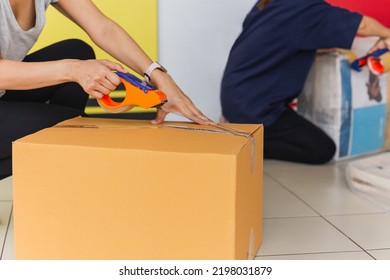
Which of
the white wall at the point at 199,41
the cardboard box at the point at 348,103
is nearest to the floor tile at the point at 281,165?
the cardboard box at the point at 348,103

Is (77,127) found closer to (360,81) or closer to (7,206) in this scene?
(7,206)

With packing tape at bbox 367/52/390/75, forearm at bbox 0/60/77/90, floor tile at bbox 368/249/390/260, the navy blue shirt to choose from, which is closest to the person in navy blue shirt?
the navy blue shirt

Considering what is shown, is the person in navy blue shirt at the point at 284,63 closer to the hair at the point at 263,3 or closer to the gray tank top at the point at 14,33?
the hair at the point at 263,3

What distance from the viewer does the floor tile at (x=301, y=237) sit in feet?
4.36

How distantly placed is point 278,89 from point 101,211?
3.84 feet

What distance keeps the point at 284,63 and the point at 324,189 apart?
0.51 m

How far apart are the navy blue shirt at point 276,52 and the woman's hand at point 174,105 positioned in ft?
2.49

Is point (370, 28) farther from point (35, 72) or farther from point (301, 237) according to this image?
point (35, 72)

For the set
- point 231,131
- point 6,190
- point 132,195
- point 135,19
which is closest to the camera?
point 132,195

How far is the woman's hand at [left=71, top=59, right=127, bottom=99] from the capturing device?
119cm

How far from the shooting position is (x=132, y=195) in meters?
1.09

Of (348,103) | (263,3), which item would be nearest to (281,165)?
(348,103)

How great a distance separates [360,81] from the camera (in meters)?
2.23
